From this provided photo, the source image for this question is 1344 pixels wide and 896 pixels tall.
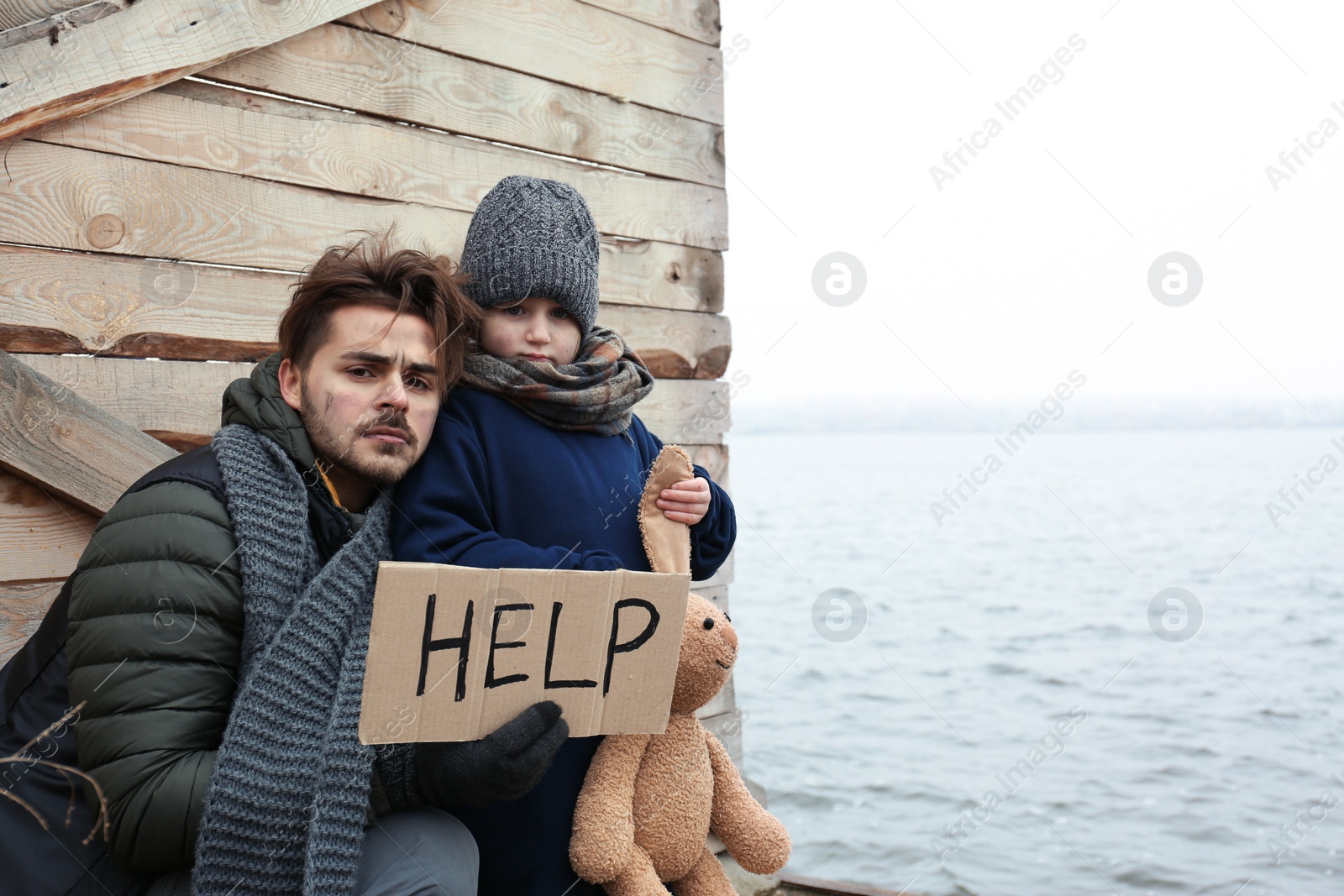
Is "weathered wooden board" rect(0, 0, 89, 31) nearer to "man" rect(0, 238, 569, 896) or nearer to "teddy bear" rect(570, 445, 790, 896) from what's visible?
"man" rect(0, 238, 569, 896)

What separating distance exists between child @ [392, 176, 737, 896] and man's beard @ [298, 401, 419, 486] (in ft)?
0.17

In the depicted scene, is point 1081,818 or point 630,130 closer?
point 630,130

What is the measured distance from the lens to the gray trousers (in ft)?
4.77

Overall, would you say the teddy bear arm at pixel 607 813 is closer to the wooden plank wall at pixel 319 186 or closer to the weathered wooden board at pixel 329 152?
the wooden plank wall at pixel 319 186

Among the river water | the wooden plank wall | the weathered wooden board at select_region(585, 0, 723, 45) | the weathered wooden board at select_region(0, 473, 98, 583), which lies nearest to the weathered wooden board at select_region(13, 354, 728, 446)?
the wooden plank wall

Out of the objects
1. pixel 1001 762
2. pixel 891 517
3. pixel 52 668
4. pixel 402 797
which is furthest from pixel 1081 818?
pixel 891 517

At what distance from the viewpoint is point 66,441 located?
1869mm

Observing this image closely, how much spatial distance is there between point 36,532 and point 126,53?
3.24ft

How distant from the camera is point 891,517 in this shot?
93.0 feet

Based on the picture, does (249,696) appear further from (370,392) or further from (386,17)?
(386,17)

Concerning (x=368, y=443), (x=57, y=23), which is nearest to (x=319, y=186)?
(x=57, y=23)

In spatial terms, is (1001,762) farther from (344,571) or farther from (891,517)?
(891,517)

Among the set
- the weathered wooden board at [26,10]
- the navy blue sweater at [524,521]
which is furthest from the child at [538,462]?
the weathered wooden board at [26,10]

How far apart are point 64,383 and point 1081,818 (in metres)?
5.95
